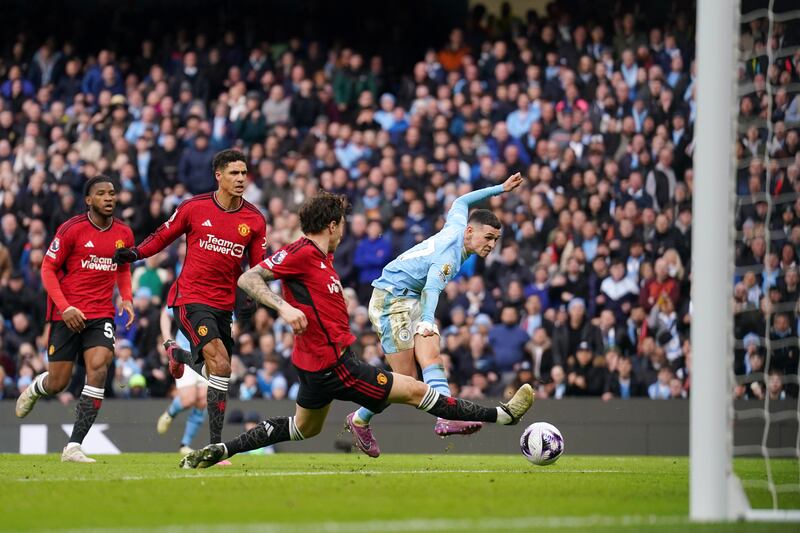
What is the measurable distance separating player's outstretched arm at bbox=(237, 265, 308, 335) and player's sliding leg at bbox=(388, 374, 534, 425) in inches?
36.4

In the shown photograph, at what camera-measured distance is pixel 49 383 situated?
12000mm

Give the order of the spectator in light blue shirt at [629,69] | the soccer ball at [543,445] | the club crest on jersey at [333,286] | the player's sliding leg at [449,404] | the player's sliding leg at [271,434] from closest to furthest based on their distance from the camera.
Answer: the club crest on jersey at [333,286] → the player's sliding leg at [449,404] → the player's sliding leg at [271,434] → the soccer ball at [543,445] → the spectator in light blue shirt at [629,69]

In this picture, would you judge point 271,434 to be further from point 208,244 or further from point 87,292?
point 87,292

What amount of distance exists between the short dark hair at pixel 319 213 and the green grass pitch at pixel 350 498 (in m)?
1.72

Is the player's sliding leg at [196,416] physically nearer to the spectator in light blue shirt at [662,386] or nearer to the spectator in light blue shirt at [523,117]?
the spectator in light blue shirt at [662,386]

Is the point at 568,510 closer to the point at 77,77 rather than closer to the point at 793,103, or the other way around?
the point at 793,103

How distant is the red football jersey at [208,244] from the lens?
11125mm

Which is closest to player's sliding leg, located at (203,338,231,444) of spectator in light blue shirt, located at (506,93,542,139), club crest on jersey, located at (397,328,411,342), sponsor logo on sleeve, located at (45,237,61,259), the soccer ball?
club crest on jersey, located at (397,328,411,342)

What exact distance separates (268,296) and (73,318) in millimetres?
3448

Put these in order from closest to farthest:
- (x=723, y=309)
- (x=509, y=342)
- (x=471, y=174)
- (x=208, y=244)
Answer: (x=723, y=309) → (x=208, y=244) → (x=509, y=342) → (x=471, y=174)

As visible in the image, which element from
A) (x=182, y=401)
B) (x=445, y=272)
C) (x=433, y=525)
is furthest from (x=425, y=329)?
(x=182, y=401)

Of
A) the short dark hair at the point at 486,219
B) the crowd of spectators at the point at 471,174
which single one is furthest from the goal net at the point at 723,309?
the short dark hair at the point at 486,219

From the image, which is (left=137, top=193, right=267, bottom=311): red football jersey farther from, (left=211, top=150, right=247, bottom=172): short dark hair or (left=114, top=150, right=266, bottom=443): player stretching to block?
(left=211, top=150, right=247, bottom=172): short dark hair

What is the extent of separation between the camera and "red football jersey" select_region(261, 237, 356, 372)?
29.4ft
